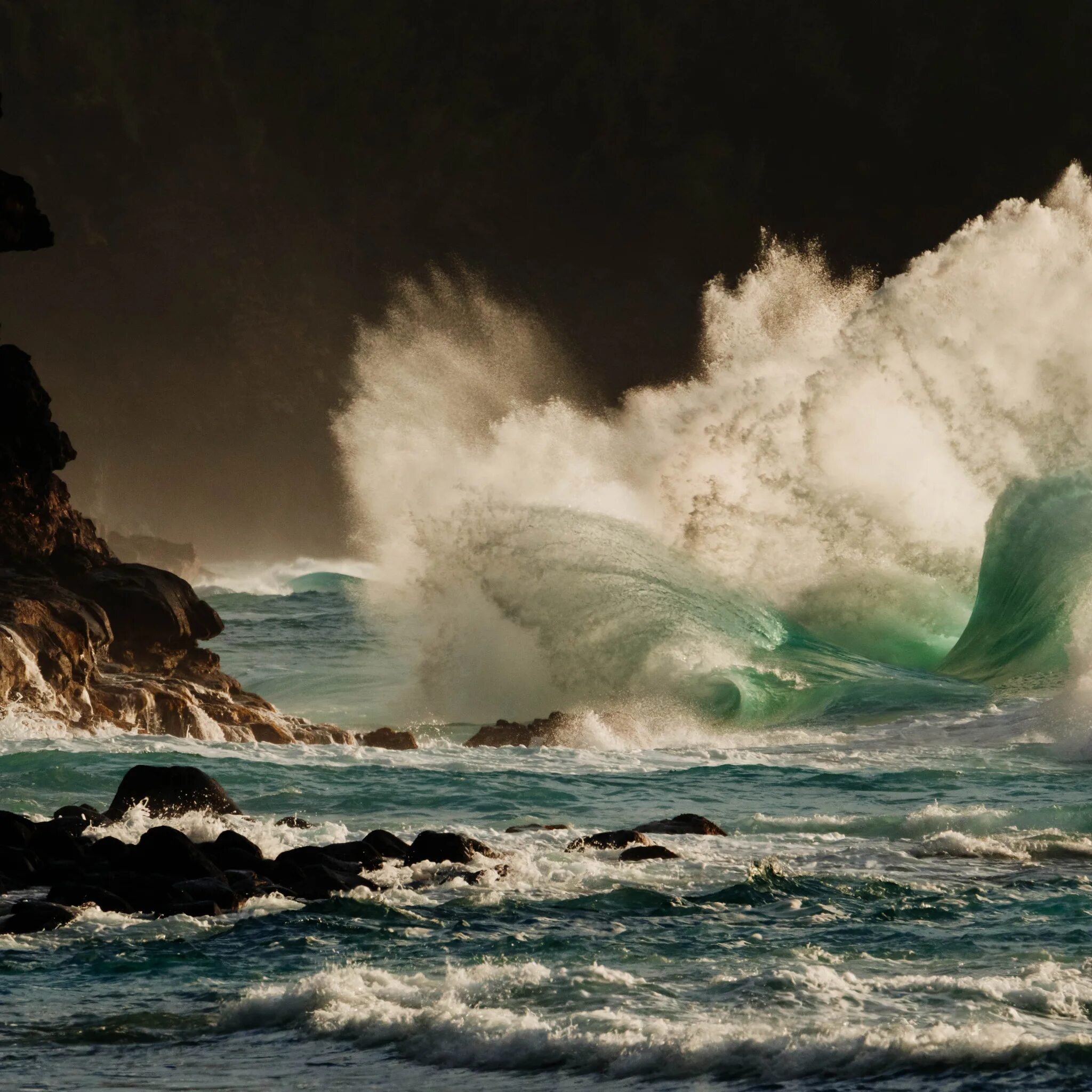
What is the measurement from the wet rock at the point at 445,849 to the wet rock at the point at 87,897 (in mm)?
2663

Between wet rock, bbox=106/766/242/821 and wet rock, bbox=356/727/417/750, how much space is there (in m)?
9.79

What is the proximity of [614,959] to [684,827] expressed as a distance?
551 centimetres

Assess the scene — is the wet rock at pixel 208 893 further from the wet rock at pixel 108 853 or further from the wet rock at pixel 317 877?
the wet rock at pixel 108 853

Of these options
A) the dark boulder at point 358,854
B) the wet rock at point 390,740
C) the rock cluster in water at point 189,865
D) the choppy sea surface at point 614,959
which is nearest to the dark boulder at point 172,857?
the rock cluster in water at point 189,865

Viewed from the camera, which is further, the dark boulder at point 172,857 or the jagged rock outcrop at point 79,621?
the jagged rock outcrop at point 79,621

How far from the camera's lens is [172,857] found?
11289 mm

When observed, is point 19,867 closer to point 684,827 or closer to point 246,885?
point 246,885

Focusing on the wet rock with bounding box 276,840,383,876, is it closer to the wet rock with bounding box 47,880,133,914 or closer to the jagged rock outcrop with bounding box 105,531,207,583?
the wet rock with bounding box 47,880,133,914

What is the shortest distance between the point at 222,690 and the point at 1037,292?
73.1 feet

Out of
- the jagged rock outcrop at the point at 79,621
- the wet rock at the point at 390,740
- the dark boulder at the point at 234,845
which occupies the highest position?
the jagged rock outcrop at the point at 79,621

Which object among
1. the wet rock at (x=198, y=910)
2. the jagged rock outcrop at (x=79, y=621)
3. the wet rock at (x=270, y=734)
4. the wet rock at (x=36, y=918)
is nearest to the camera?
the wet rock at (x=36, y=918)

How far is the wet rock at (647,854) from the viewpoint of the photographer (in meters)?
12.5

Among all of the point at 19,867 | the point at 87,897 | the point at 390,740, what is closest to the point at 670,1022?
the point at 87,897

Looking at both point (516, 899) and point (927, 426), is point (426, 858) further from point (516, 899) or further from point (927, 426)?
point (927, 426)
